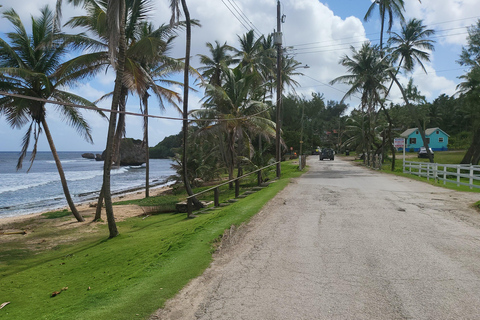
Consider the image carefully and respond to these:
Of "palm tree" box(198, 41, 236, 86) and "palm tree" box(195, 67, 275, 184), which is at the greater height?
"palm tree" box(198, 41, 236, 86)

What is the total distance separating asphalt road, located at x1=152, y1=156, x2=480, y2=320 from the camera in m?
4.27

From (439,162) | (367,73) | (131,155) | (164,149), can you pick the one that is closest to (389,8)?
(367,73)

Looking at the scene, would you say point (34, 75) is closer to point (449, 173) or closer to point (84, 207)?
point (84, 207)

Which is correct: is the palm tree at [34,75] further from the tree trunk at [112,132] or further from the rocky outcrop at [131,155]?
the rocky outcrop at [131,155]

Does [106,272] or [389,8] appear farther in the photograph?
[389,8]

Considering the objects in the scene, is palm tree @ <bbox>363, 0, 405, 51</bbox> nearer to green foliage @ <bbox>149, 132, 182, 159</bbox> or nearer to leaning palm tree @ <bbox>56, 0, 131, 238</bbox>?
leaning palm tree @ <bbox>56, 0, 131, 238</bbox>

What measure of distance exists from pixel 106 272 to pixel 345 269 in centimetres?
466

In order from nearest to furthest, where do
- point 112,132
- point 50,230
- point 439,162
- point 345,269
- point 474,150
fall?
point 345,269 → point 112,132 → point 50,230 → point 474,150 → point 439,162

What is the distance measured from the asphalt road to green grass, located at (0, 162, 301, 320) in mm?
374

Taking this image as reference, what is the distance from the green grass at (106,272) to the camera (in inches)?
184

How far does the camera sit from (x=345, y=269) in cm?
555

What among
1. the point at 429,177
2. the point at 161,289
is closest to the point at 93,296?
the point at 161,289

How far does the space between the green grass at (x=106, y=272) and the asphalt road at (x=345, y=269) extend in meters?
0.37

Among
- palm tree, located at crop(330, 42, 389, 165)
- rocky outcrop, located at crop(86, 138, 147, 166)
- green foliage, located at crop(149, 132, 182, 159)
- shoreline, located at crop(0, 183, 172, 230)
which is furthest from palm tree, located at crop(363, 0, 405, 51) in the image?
green foliage, located at crop(149, 132, 182, 159)
